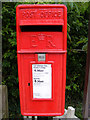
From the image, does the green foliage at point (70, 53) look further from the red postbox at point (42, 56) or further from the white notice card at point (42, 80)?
the white notice card at point (42, 80)

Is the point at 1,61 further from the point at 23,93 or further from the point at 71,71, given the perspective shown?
the point at 71,71

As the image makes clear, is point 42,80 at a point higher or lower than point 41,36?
lower

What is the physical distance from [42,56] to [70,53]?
129cm

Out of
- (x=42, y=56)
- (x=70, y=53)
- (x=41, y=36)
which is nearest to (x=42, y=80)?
(x=42, y=56)

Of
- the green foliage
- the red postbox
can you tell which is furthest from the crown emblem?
the green foliage

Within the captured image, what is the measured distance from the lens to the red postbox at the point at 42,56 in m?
1.29

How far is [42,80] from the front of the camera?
1440 mm

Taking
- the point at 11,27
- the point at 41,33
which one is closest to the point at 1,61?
the point at 11,27

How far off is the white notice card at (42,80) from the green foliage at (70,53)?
0.98 meters

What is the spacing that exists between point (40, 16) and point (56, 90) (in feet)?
2.99

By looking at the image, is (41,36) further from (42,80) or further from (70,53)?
(70,53)

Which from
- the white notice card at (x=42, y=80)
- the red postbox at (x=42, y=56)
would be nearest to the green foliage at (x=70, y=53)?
the red postbox at (x=42, y=56)

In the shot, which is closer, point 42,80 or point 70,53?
point 42,80

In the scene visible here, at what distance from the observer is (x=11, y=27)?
7.52 feet
